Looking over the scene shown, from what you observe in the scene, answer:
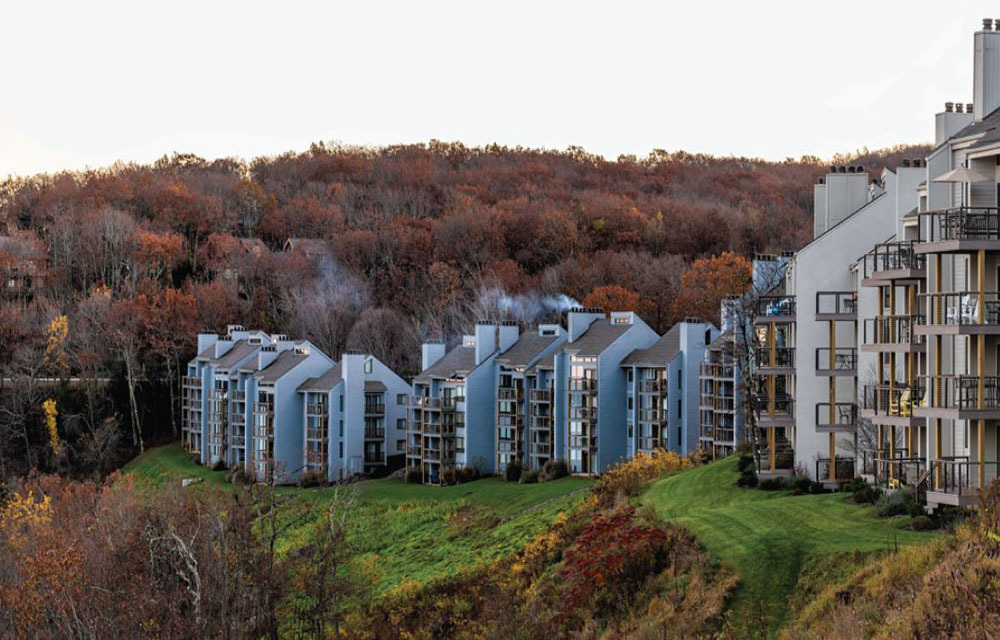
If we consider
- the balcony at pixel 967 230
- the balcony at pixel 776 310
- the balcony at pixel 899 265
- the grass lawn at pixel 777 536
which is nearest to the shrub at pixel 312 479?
the balcony at pixel 776 310

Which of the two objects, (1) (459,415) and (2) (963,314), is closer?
(2) (963,314)

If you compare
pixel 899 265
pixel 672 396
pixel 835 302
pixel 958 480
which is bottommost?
pixel 958 480

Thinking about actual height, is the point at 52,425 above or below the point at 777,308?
below

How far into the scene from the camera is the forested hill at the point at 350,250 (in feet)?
329

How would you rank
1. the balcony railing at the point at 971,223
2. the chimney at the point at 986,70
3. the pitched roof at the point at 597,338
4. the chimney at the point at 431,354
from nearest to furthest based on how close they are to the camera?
the balcony railing at the point at 971,223 < the chimney at the point at 986,70 < the pitched roof at the point at 597,338 < the chimney at the point at 431,354

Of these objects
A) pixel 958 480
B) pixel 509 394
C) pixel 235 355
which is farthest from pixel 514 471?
pixel 958 480

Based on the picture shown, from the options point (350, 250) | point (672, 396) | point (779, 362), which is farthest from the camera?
point (350, 250)

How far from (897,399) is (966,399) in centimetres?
563

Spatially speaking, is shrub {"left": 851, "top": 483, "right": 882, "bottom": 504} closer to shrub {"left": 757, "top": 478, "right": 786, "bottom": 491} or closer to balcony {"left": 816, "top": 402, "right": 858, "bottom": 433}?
shrub {"left": 757, "top": 478, "right": 786, "bottom": 491}

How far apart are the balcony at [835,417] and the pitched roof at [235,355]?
49.0m

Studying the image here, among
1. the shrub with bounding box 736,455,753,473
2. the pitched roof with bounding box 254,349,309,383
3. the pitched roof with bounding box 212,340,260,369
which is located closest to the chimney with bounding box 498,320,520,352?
the pitched roof with bounding box 254,349,309,383

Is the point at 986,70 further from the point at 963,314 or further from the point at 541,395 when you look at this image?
the point at 541,395

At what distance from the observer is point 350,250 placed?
12106cm

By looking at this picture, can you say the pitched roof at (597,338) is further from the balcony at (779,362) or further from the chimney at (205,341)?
the chimney at (205,341)
